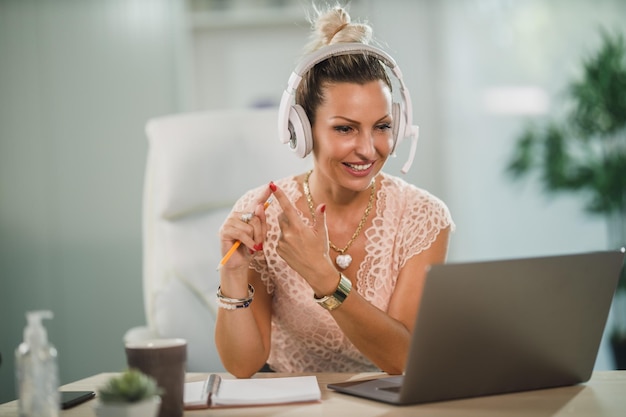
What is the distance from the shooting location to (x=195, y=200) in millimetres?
1966

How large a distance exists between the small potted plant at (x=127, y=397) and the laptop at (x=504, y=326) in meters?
0.30

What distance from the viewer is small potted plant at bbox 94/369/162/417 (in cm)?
82

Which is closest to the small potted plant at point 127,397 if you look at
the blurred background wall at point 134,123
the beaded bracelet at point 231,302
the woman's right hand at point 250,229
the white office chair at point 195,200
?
the woman's right hand at point 250,229

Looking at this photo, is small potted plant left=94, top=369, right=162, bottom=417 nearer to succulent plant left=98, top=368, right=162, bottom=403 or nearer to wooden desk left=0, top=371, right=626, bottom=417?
succulent plant left=98, top=368, right=162, bottom=403

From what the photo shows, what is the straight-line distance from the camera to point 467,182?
398 centimetres

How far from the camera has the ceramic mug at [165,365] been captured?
899 mm

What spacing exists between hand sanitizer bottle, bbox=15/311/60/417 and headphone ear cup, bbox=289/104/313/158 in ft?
2.28

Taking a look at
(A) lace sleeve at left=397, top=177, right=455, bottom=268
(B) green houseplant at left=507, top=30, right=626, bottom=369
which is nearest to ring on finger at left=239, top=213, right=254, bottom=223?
(A) lace sleeve at left=397, top=177, right=455, bottom=268

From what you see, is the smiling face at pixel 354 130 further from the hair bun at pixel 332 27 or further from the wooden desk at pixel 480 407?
the wooden desk at pixel 480 407

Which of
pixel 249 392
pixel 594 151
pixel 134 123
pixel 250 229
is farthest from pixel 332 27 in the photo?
pixel 594 151

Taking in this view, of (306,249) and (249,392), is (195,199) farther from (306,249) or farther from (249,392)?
(249,392)

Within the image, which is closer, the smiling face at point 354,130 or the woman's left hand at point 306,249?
the woman's left hand at point 306,249

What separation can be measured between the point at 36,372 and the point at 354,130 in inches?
31.1

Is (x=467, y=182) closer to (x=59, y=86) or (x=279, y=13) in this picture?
(x=279, y=13)
